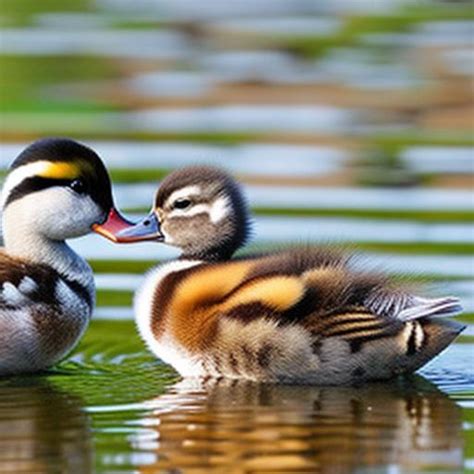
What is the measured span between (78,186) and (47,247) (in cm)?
38

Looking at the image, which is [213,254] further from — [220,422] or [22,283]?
[220,422]

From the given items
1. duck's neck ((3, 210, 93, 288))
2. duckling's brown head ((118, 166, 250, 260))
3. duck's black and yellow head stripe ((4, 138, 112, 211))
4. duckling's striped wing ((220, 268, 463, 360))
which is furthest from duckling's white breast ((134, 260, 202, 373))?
duck's black and yellow head stripe ((4, 138, 112, 211))

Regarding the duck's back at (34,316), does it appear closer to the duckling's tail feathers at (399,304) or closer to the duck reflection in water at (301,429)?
the duck reflection in water at (301,429)

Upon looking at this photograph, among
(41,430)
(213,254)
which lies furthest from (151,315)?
(41,430)

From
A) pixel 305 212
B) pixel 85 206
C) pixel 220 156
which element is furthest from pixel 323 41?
pixel 85 206

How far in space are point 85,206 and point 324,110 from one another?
24.5ft

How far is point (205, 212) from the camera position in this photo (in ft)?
42.8

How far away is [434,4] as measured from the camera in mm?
26969

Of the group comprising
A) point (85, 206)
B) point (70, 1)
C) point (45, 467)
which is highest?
point (70, 1)

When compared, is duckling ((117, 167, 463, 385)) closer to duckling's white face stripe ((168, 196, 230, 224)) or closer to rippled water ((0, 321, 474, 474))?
rippled water ((0, 321, 474, 474))

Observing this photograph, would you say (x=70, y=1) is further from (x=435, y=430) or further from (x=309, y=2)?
(x=435, y=430)

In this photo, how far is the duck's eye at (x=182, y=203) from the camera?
13.0 m

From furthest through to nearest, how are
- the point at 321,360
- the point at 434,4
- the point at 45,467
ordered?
1. the point at 434,4
2. the point at 321,360
3. the point at 45,467

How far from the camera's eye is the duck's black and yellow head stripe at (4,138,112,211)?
13.4 meters
